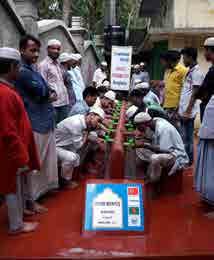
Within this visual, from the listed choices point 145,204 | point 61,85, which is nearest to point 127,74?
point 61,85

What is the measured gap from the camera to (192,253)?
391 cm

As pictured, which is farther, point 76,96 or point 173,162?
point 76,96

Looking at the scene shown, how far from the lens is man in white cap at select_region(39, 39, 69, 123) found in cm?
666

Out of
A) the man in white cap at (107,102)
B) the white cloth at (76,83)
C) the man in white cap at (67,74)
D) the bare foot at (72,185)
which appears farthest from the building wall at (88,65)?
the bare foot at (72,185)

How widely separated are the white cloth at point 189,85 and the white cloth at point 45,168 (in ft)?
7.48

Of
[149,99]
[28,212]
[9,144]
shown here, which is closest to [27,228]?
[28,212]

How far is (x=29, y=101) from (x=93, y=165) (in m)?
2.39

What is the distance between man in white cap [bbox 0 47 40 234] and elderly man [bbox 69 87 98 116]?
2172mm

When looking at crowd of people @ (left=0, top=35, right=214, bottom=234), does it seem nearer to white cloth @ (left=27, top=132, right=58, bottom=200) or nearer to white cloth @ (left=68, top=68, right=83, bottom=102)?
white cloth @ (left=27, top=132, right=58, bottom=200)

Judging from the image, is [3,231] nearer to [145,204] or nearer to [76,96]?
[145,204]

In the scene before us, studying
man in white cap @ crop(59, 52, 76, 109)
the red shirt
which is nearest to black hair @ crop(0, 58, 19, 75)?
the red shirt

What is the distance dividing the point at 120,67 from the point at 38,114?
10.0m

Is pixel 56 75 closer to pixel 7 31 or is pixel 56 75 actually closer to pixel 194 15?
pixel 7 31

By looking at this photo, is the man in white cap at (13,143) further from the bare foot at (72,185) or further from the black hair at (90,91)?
the black hair at (90,91)
